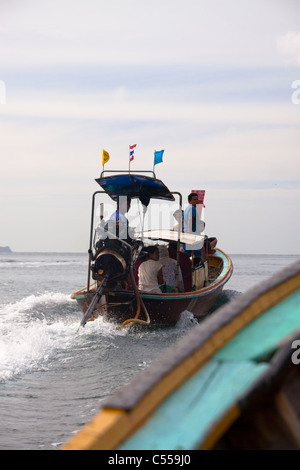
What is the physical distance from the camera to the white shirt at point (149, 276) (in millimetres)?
10141

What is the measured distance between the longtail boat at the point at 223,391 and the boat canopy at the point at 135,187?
26.8 ft

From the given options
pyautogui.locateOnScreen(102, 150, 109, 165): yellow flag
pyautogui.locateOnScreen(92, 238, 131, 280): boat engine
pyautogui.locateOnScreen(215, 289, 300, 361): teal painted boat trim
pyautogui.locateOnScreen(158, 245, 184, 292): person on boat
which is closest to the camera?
pyautogui.locateOnScreen(215, 289, 300, 361): teal painted boat trim

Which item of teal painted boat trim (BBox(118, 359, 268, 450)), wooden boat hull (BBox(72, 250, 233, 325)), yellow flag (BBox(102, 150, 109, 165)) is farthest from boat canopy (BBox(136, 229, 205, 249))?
teal painted boat trim (BBox(118, 359, 268, 450))

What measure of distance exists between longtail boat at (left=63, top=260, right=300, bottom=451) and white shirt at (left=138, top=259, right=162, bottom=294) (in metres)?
8.59

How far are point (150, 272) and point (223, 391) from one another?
8.87m

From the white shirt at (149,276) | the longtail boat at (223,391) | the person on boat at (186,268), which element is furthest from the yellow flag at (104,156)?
the longtail boat at (223,391)

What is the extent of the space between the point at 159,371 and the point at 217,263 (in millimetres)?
14532

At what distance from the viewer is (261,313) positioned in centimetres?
154

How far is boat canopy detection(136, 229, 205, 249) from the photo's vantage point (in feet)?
34.7

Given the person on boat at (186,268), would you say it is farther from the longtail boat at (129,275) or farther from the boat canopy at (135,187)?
the boat canopy at (135,187)

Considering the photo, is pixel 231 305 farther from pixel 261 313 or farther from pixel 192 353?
pixel 192 353

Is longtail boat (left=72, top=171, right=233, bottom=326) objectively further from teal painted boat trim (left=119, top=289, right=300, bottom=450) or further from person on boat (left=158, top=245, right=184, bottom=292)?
teal painted boat trim (left=119, top=289, right=300, bottom=450)

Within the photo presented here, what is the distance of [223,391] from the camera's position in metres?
Result: 1.41

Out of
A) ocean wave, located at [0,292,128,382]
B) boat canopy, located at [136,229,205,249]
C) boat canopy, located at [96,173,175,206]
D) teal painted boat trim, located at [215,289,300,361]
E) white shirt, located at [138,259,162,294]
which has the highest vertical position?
boat canopy, located at [96,173,175,206]
